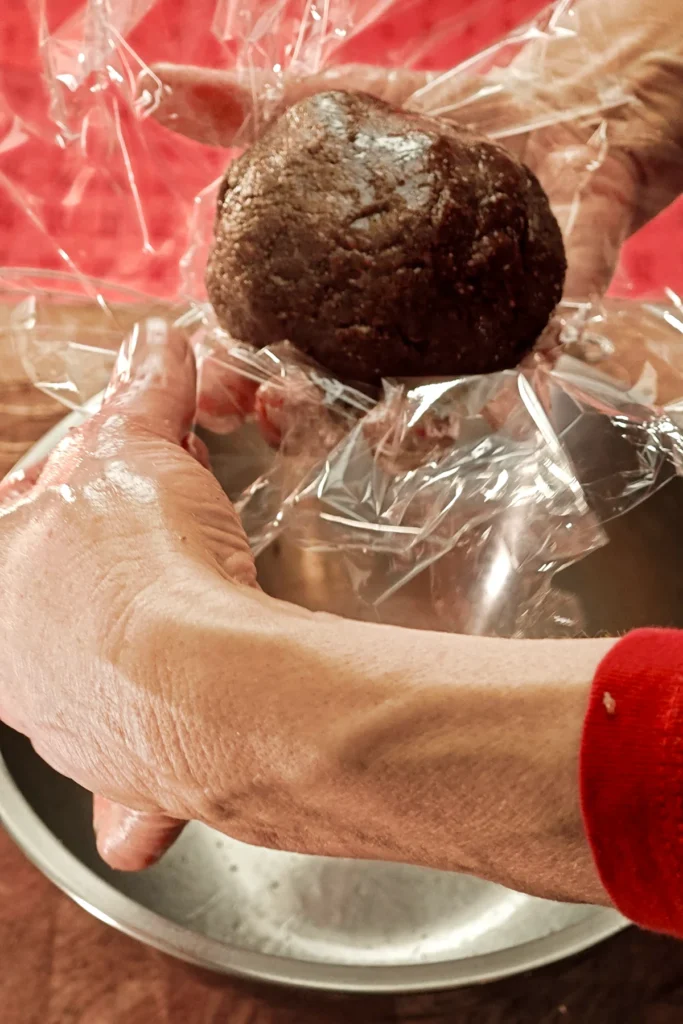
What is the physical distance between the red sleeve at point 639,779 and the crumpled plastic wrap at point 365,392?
0.27m

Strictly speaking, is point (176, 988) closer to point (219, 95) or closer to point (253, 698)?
point (253, 698)

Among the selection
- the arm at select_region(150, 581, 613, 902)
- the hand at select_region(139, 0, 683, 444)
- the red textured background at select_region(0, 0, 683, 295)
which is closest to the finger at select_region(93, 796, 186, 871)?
the arm at select_region(150, 581, 613, 902)

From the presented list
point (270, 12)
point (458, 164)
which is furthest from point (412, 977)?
point (270, 12)

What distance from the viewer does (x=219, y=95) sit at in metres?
0.66

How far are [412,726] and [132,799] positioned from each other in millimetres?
196

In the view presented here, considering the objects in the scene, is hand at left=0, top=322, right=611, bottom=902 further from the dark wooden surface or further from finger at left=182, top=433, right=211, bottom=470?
the dark wooden surface

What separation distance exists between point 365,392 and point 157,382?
0.15 meters


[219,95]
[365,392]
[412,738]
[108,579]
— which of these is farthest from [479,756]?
[219,95]

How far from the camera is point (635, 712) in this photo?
31 cm

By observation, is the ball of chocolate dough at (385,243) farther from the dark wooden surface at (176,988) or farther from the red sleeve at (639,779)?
the dark wooden surface at (176,988)

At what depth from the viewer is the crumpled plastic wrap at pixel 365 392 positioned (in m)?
0.59

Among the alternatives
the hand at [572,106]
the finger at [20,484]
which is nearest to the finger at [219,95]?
the hand at [572,106]

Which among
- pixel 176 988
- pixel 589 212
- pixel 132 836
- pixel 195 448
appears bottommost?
pixel 176 988

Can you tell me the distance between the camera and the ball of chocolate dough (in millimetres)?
520
